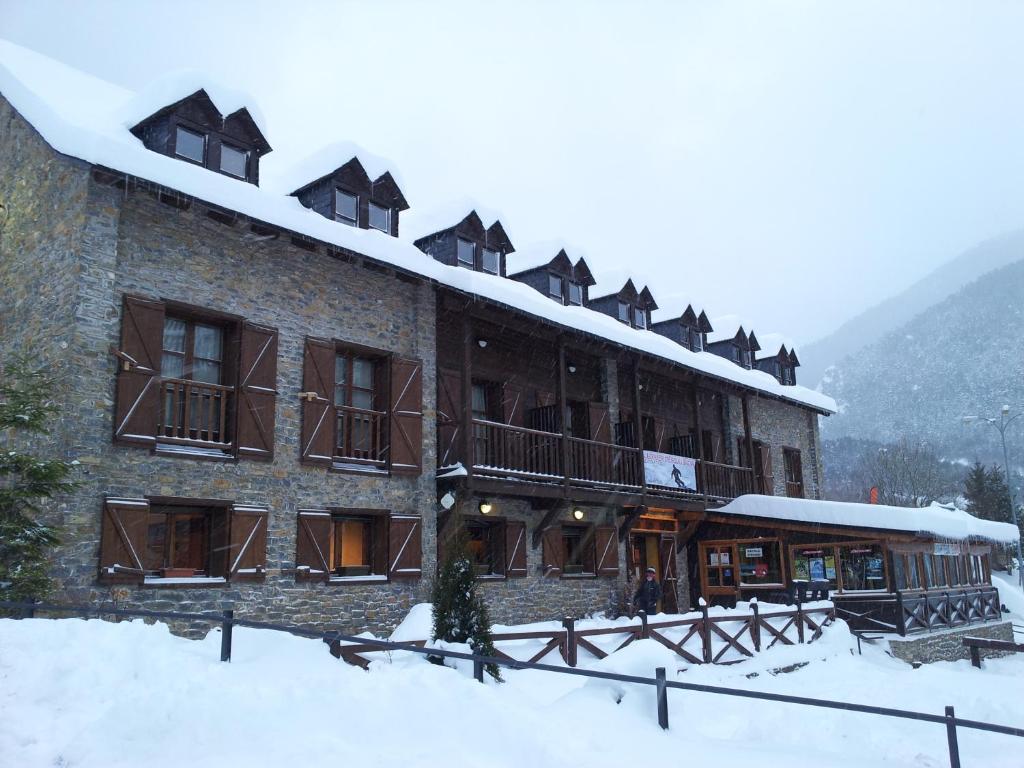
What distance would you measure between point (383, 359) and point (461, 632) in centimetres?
581

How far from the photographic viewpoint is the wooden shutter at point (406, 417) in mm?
14594

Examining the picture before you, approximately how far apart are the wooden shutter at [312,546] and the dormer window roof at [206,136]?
5.45m

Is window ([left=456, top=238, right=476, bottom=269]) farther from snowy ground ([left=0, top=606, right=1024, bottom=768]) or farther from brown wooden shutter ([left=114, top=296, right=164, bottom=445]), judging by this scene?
snowy ground ([left=0, top=606, right=1024, bottom=768])

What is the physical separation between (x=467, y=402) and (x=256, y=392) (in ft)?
12.9

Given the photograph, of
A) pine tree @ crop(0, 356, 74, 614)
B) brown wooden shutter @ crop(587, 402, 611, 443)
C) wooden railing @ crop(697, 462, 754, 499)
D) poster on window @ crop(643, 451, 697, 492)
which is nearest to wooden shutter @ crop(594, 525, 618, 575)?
poster on window @ crop(643, 451, 697, 492)

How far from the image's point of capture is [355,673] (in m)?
8.02

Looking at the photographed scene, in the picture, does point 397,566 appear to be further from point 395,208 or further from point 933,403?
point 933,403

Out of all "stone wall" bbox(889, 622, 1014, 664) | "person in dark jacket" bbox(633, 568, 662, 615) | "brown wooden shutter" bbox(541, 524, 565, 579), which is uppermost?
"brown wooden shutter" bbox(541, 524, 565, 579)

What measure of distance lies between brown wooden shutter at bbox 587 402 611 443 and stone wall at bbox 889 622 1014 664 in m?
7.38

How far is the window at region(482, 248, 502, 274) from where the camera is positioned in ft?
60.1

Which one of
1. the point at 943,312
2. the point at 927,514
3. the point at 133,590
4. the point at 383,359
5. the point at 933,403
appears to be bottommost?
the point at 133,590

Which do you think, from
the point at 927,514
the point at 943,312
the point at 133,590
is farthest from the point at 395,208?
the point at 943,312

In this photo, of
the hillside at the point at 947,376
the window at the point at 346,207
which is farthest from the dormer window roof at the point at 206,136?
the hillside at the point at 947,376

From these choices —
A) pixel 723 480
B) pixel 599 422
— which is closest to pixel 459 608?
pixel 599 422
